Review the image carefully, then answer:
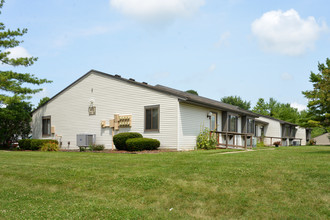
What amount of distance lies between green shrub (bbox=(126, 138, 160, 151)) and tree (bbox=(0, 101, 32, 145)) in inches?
497

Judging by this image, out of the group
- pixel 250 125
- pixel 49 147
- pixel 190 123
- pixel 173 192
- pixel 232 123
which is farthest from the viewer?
pixel 250 125

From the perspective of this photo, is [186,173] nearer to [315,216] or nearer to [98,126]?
[315,216]

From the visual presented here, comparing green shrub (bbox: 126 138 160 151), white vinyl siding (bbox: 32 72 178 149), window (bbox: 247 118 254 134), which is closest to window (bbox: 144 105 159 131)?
white vinyl siding (bbox: 32 72 178 149)

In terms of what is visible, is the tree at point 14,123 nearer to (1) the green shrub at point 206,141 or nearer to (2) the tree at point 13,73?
(2) the tree at point 13,73

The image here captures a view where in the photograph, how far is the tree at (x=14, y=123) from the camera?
24536mm

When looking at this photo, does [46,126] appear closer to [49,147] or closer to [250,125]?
[49,147]

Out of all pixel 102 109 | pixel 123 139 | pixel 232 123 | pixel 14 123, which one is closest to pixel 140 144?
pixel 123 139

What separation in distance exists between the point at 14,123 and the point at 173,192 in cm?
2290

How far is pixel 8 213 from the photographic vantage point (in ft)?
21.4

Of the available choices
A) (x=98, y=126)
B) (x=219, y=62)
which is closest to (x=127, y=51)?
(x=219, y=62)

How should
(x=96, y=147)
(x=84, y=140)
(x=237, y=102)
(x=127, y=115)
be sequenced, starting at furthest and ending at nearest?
(x=237, y=102) < (x=84, y=140) < (x=127, y=115) < (x=96, y=147)

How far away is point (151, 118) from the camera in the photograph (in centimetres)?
1856

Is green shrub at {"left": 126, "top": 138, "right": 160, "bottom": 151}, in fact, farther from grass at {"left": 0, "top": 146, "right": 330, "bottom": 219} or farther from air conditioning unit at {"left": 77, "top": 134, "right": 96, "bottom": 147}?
grass at {"left": 0, "top": 146, "right": 330, "bottom": 219}

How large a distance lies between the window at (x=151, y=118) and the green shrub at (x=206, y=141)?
9.44 ft
